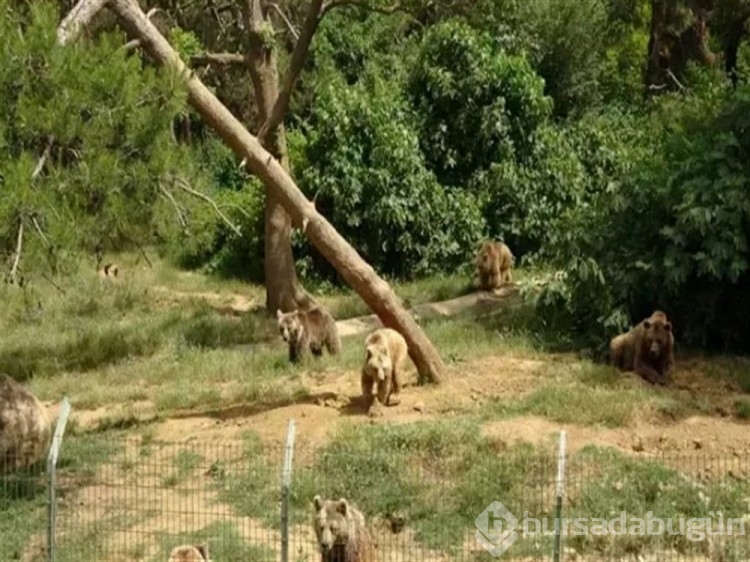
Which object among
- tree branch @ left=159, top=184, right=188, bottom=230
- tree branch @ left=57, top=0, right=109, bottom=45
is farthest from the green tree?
tree branch @ left=57, top=0, right=109, bottom=45

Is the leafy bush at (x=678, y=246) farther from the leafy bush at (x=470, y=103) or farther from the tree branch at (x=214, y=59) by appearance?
the leafy bush at (x=470, y=103)

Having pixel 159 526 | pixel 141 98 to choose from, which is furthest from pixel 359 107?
pixel 159 526

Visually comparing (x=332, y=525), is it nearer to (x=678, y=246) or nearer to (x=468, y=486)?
(x=468, y=486)

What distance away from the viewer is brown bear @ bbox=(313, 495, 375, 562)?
9105 millimetres

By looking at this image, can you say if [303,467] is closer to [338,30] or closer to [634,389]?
[634,389]

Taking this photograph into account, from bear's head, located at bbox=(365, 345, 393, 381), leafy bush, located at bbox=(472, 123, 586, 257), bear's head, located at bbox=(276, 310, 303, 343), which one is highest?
leafy bush, located at bbox=(472, 123, 586, 257)

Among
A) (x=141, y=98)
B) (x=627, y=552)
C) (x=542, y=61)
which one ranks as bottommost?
(x=627, y=552)

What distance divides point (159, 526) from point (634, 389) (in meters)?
5.42

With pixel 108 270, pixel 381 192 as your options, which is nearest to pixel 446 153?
pixel 381 192

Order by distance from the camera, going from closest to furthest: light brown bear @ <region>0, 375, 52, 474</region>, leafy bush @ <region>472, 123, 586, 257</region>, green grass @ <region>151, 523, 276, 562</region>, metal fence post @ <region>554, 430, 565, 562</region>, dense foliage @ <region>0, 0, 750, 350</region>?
1. metal fence post @ <region>554, 430, 565, 562</region>
2. green grass @ <region>151, 523, 276, 562</region>
3. dense foliage @ <region>0, 0, 750, 350</region>
4. light brown bear @ <region>0, 375, 52, 474</region>
5. leafy bush @ <region>472, 123, 586, 257</region>

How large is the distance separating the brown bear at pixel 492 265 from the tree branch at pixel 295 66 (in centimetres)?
405

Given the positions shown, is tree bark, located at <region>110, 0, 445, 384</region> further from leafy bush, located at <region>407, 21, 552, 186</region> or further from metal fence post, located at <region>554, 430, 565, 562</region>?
leafy bush, located at <region>407, 21, 552, 186</region>

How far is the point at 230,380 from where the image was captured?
15297mm

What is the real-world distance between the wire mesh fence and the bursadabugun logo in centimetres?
1
